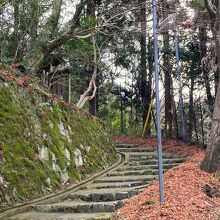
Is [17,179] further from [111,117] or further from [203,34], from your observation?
[111,117]

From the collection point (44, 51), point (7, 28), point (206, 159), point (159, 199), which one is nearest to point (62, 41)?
point (44, 51)

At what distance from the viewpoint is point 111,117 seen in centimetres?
2300

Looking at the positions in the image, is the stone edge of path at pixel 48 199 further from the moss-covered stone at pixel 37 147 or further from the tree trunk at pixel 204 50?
the tree trunk at pixel 204 50

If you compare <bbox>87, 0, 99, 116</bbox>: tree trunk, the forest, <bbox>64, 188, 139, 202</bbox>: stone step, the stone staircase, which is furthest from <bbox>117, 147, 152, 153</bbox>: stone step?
<bbox>64, 188, 139, 202</bbox>: stone step

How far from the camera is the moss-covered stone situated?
6.63 meters

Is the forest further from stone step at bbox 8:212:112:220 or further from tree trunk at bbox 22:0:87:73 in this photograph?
stone step at bbox 8:212:112:220

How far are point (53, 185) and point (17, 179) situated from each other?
3.77 ft

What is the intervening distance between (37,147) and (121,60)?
41.4 ft

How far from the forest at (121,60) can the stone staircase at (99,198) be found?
3.18ft

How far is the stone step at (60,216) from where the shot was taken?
5626 millimetres

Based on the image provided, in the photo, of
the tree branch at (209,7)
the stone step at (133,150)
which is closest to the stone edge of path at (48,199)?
the stone step at (133,150)

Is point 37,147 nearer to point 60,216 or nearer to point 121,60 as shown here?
point 60,216

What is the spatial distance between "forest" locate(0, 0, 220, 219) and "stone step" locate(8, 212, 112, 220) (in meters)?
1.87

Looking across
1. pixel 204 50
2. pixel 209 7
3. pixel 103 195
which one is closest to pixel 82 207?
pixel 103 195
